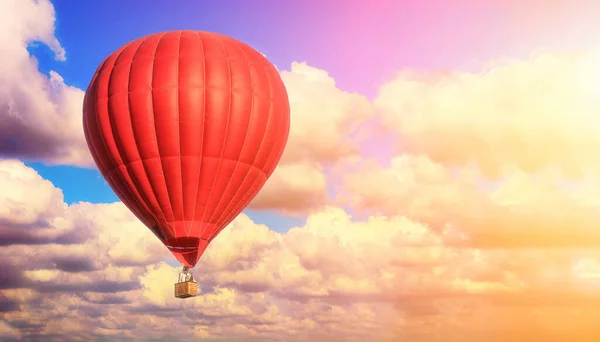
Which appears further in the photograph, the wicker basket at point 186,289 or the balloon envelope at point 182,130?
the wicker basket at point 186,289

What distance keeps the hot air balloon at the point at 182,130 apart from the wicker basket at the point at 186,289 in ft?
0.27

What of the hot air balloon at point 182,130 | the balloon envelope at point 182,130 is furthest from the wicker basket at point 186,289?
the balloon envelope at point 182,130

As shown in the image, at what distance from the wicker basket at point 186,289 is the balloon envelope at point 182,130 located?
4.44 ft

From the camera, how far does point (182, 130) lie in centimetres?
4506

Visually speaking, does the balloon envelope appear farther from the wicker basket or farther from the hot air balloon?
the wicker basket

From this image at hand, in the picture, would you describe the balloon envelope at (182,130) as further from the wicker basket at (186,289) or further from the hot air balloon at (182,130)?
the wicker basket at (186,289)

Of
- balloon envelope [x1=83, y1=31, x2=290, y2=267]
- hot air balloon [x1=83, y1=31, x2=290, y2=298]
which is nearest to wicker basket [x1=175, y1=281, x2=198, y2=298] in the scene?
hot air balloon [x1=83, y1=31, x2=290, y2=298]

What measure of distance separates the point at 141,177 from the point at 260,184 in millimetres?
7639

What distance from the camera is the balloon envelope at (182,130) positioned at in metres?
45.1

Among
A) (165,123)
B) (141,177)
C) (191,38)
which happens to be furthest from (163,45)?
(141,177)

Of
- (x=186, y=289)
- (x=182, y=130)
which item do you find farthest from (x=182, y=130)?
(x=186, y=289)

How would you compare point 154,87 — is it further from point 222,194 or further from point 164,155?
point 222,194

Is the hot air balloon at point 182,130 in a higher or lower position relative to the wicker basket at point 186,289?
higher

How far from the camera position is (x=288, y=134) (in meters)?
51.4
